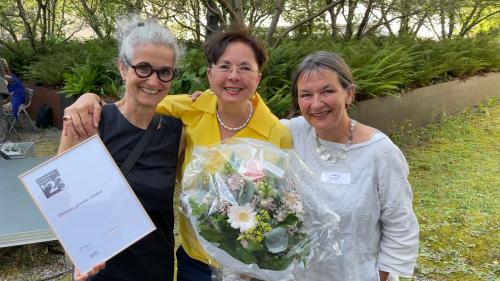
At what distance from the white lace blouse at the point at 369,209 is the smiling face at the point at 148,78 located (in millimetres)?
705

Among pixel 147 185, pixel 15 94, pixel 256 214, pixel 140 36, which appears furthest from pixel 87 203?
pixel 15 94

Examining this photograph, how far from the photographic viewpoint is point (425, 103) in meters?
9.48

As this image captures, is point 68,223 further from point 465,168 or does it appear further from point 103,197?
point 465,168

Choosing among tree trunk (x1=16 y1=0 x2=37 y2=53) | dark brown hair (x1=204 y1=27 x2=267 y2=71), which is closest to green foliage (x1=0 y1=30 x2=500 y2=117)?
tree trunk (x1=16 y1=0 x2=37 y2=53)

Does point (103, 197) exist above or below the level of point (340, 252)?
above

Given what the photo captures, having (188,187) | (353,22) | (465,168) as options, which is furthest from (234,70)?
(353,22)

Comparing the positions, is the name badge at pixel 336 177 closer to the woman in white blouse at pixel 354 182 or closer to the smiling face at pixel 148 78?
A: the woman in white blouse at pixel 354 182

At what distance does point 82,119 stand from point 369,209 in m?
1.24

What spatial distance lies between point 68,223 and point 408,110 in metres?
8.27

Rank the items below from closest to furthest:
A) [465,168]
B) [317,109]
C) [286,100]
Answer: [317,109] → [286,100] → [465,168]

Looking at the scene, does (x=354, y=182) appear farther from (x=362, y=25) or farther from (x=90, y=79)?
(x=362, y=25)

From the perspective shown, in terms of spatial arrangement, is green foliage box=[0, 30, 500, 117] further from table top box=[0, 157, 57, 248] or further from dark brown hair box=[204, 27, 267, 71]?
dark brown hair box=[204, 27, 267, 71]

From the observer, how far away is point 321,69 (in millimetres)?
1972

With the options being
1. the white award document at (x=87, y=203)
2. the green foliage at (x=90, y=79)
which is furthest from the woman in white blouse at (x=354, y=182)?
the green foliage at (x=90, y=79)
